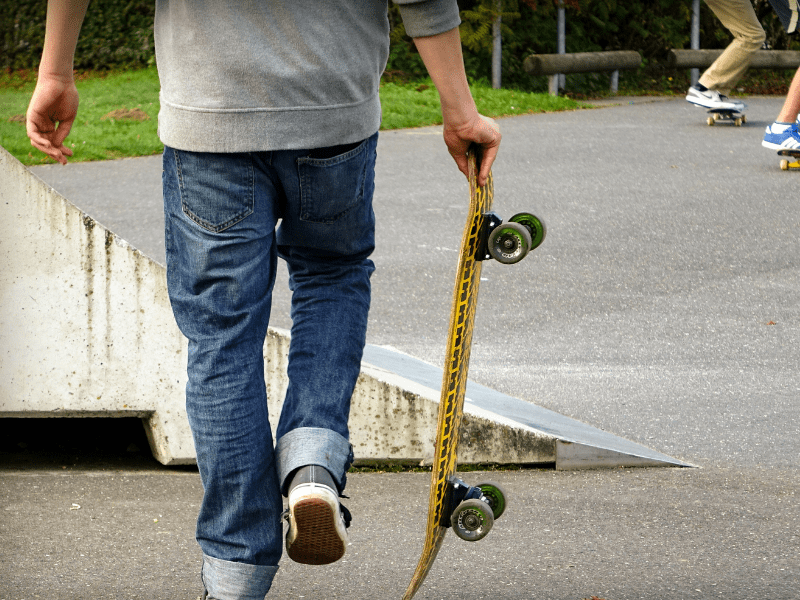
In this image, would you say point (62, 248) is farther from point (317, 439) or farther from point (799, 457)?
point (799, 457)

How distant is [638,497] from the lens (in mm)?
3334

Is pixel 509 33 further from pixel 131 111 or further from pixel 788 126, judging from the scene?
pixel 788 126

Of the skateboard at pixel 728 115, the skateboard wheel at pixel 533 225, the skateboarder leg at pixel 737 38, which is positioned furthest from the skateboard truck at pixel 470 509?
the skateboard at pixel 728 115

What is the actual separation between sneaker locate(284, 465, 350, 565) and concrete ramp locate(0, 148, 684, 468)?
1.29m

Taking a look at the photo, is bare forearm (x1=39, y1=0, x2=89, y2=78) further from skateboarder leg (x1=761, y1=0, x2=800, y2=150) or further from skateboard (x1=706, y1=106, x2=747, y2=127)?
skateboard (x1=706, y1=106, x2=747, y2=127)

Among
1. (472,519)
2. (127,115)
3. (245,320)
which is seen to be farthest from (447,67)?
(127,115)

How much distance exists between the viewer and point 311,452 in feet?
7.43

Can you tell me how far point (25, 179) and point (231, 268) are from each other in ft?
4.96

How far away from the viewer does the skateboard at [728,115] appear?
39.2 ft

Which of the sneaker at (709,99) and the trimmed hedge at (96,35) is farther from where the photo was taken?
the trimmed hedge at (96,35)

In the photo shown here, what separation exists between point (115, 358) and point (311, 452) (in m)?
1.44

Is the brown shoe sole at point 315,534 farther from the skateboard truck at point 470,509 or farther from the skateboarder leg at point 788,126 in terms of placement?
the skateboarder leg at point 788,126

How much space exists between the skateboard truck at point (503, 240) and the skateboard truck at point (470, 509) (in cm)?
53

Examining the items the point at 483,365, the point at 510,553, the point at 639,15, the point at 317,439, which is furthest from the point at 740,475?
the point at 639,15
